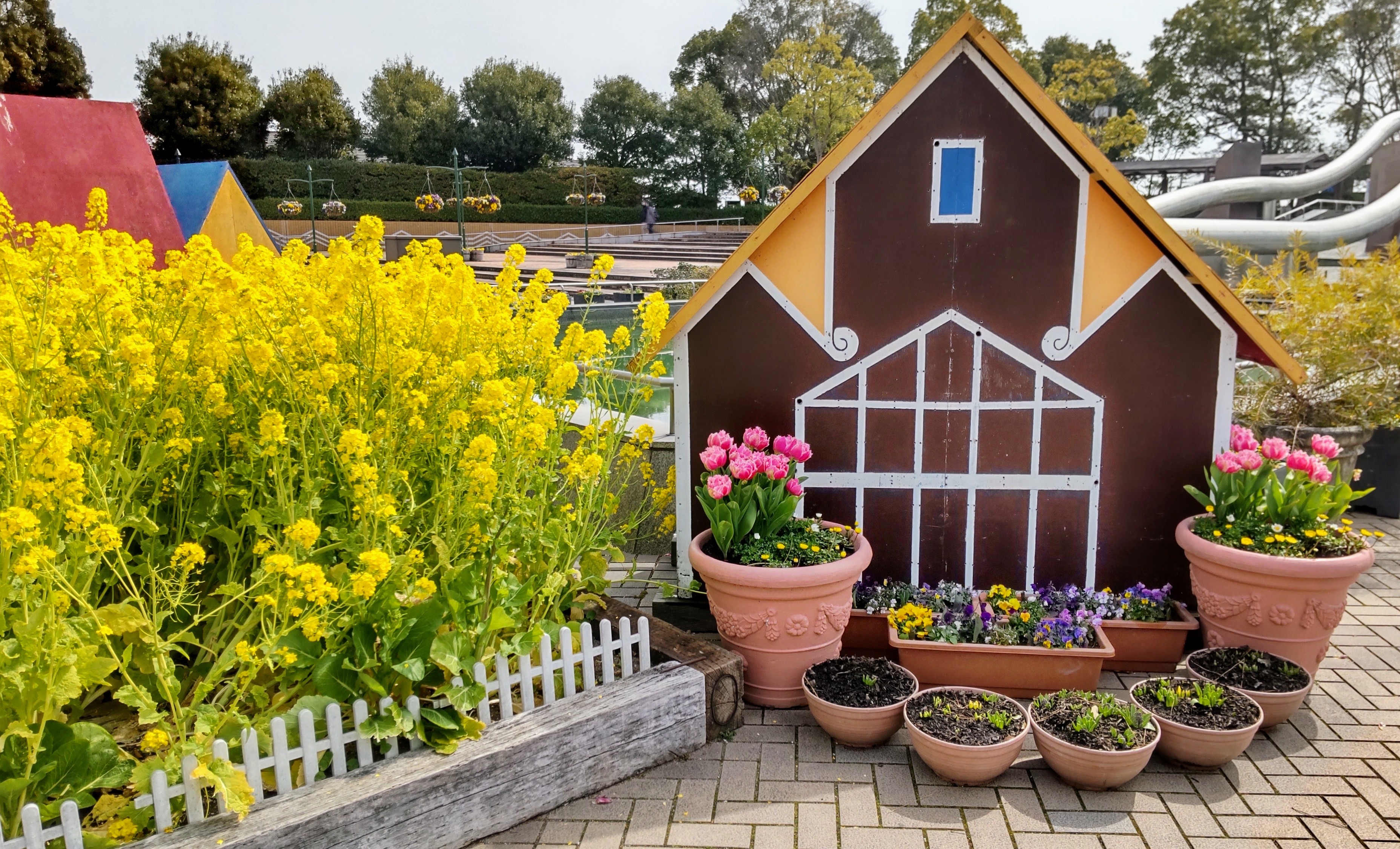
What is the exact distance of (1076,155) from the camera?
4414 millimetres

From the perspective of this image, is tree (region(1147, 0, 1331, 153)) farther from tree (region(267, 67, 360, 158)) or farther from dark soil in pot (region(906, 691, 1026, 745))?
dark soil in pot (region(906, 691, 1026, 745))

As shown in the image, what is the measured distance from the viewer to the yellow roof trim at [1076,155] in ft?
14.0

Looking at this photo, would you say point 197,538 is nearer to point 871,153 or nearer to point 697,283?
point 871,153

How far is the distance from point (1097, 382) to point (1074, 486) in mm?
539

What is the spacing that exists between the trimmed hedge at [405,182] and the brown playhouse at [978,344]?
110 feet

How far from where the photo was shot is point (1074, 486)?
465cm

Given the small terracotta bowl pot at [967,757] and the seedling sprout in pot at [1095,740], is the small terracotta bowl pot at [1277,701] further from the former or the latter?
the small terracotta bowl pot at [967,757]

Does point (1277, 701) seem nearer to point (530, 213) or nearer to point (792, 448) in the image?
point (792, 448)

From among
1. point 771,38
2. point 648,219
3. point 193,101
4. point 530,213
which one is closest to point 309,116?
point 193,101

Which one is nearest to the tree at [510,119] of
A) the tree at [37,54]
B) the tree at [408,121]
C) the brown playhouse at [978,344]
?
the tree at [408,121]

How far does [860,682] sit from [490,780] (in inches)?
63.7

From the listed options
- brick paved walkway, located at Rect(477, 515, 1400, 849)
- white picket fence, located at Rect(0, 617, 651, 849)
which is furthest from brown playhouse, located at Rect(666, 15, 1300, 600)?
white picket fence, located at Rect(0, 617, 651, 849)

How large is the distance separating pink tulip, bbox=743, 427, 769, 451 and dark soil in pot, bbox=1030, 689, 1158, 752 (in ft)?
5.48

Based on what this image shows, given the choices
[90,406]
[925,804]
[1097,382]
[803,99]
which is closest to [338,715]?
[90,406]
